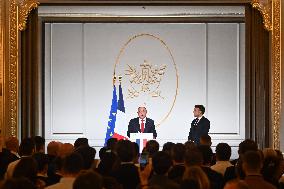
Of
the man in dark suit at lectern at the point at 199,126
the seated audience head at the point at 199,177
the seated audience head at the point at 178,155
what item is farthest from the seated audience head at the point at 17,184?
the man in dark suit at lectern at the point at 199,126

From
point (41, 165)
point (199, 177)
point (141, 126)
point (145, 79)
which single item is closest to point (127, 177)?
point (41, 165)

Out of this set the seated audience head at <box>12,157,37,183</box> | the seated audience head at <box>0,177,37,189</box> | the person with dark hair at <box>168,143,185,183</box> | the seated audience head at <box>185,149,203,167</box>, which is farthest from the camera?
the person with dark hair at <box>168,143,185,183</box>

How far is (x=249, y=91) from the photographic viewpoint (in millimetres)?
11703

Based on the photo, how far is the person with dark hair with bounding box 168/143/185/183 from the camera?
20.5ft

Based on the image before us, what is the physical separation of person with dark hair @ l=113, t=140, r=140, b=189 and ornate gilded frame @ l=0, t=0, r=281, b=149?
5242 mm

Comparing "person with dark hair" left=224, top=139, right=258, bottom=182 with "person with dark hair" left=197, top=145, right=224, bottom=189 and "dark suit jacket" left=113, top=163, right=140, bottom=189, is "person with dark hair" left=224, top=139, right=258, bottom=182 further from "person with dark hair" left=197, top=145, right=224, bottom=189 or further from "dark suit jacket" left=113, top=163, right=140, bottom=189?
"dark suit jacket" left=113, top=163, right=140, bottom=189

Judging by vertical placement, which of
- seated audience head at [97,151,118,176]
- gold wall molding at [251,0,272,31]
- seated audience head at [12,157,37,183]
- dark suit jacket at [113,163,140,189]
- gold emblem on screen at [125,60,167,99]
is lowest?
dark suit jacket at [113,163,140,189]

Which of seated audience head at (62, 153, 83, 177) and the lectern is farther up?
seated audience head at (62, 153, 83, 177)

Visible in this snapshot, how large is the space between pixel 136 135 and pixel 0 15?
2943 millimetres

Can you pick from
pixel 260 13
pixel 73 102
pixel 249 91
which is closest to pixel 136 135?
pixel 249 91

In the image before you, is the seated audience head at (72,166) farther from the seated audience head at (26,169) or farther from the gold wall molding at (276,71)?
the gold wall molding at (276,71)

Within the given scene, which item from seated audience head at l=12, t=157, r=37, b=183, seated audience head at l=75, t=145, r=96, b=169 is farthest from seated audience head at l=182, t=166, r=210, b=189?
seated audience head at l=75, t=145, r=96, b=169

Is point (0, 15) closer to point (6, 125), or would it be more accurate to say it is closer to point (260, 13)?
point (6, 125)

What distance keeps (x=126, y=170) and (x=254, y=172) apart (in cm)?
129
